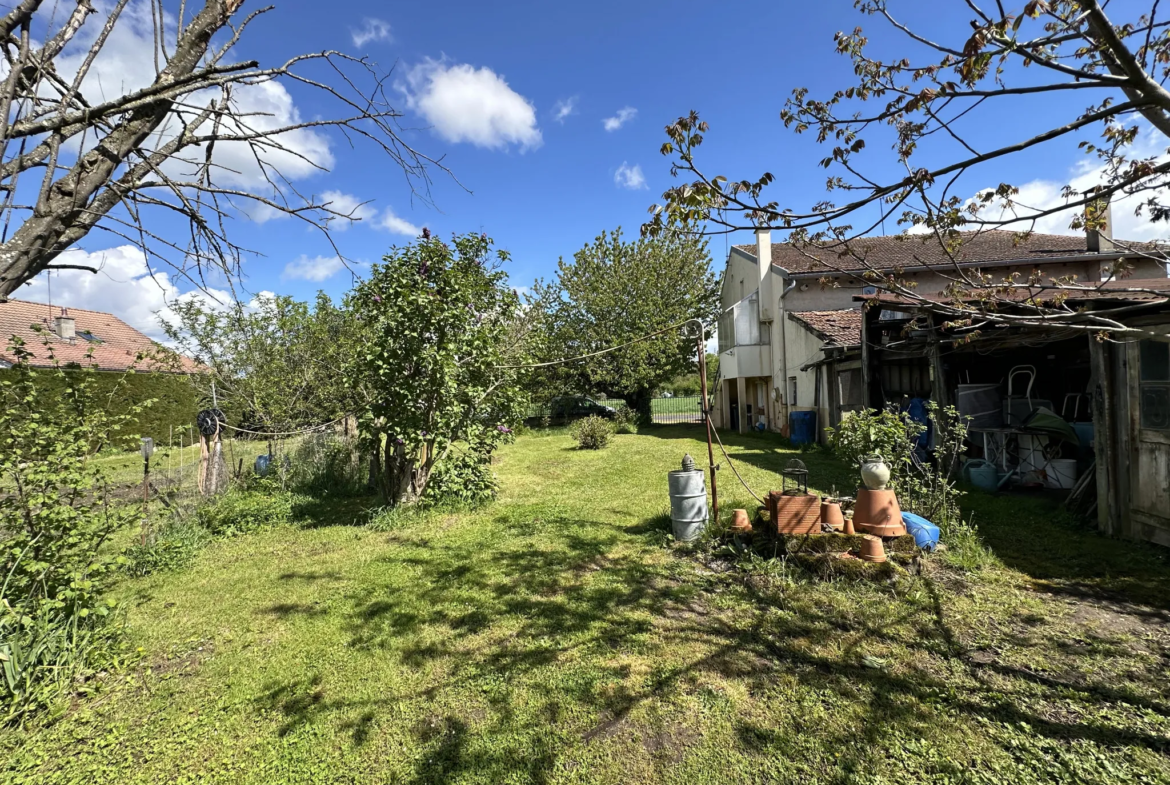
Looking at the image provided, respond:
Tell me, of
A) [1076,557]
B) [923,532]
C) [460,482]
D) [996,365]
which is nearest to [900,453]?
[923,532]

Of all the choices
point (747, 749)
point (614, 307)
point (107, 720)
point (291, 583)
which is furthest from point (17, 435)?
point (614, 307)

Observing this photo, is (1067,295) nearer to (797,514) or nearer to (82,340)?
(797,514)

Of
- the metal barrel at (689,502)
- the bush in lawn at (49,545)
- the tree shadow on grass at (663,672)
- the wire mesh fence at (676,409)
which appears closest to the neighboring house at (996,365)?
the tree shadow on grass at (663,672)

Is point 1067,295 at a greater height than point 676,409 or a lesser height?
greater

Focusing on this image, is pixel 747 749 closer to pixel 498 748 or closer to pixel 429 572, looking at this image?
pixel 498 748

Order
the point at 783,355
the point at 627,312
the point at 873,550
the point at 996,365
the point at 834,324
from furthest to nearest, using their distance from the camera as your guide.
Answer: the point at 627,312
the point at 783,355
the point at 834,324
the point at 996,365
the point at 873,550

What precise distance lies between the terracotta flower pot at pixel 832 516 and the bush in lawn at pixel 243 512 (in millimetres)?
7308

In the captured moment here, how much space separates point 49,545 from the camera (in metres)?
3.31

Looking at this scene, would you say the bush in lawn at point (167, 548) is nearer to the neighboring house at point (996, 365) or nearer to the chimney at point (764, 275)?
the neighboring house at point (996, 365)

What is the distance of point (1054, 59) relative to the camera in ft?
6.85

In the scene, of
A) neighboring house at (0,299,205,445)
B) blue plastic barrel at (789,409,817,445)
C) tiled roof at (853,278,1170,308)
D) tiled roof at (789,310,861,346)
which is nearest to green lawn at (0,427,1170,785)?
tiled roof at (853,278,1170,308)

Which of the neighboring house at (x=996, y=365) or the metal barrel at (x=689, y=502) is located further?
the metal barrel at (x=689, y=502)

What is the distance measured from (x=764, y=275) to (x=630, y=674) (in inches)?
609

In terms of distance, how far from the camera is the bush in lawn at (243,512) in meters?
6.58
